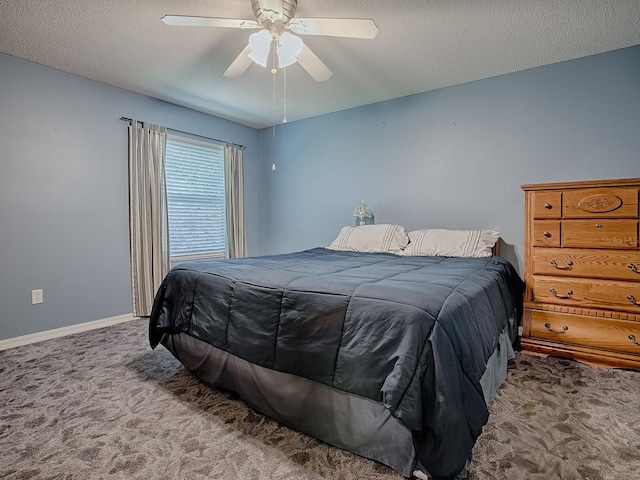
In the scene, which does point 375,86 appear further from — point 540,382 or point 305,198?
point 540,382

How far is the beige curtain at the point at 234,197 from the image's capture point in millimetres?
4277

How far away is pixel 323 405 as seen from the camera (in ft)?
4.58

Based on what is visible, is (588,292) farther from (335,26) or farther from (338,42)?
(338,42)

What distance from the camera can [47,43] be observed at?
247 cm

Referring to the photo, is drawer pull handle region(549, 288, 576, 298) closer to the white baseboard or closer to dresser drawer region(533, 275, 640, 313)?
dresser drawer region(533, 275, 640, 313)

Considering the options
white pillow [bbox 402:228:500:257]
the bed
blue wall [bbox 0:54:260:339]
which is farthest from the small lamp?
blue wall [bbox 0:54:260:339]

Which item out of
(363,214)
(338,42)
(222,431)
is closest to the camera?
(222,431)

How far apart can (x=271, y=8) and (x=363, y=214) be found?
221cm

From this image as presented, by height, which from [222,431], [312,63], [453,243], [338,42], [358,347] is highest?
[338,42]

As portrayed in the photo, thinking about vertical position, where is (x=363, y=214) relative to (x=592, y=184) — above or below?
below

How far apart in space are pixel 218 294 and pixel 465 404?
1.31m

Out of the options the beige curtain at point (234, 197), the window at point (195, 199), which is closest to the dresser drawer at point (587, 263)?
the beige curtain at point (234, 197)

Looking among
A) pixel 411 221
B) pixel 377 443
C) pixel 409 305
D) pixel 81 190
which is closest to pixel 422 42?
pixel 411 221

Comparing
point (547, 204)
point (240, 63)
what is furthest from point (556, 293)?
point (240, 63)
